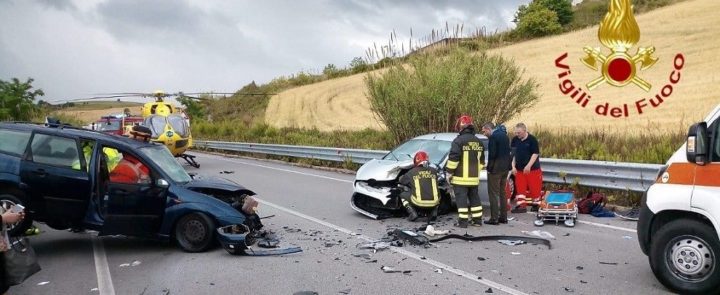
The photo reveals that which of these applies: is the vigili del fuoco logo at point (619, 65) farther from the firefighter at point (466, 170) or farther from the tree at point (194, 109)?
the tree at point (194, 109)

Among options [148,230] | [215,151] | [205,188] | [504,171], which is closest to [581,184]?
[504,171]

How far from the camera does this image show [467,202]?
916 cm

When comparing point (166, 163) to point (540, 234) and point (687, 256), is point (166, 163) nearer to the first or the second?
point (540, 234)

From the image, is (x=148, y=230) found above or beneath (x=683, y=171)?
beneath

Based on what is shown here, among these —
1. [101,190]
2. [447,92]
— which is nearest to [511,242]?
[101,190]

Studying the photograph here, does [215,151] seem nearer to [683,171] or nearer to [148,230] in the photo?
[148,230]

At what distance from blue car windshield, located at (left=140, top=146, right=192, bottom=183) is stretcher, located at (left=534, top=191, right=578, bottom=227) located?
5238mm

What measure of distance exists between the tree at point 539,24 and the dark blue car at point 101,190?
4898 cm

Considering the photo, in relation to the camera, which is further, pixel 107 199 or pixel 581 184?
pixel 581 184

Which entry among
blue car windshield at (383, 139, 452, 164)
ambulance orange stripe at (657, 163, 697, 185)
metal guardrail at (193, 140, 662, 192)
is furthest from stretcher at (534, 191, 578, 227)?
ambulance orange stripe at (657, 163, 697, 185)

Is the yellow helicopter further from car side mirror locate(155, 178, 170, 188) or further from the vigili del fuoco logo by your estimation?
the vigili del fuoco logo

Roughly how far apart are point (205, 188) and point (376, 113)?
42.8 feet

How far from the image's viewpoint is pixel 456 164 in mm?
9242

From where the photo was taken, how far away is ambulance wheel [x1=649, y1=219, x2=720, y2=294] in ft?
17.3
